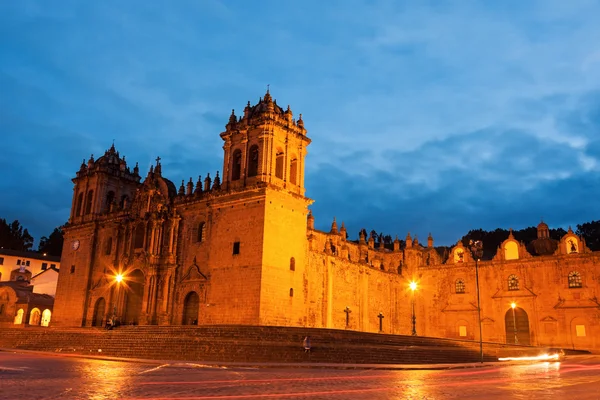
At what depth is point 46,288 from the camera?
6053 cm

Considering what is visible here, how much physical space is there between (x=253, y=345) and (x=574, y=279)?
34230 mm

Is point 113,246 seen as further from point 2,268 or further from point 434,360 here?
point 2,268

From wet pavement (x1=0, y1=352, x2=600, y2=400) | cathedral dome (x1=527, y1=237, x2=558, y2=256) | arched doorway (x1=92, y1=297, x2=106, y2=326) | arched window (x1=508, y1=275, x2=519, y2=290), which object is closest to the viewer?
wet pavement (x1=0, y1=352, x2=600, y2=400)

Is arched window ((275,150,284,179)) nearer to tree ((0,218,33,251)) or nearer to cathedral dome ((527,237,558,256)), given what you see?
cathedral dome ((527,237,558,256))

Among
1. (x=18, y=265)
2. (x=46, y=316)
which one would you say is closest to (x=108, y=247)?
(x=46, y=316)

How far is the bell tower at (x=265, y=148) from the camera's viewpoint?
3653 cm

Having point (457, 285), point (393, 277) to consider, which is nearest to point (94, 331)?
point (393, 277)

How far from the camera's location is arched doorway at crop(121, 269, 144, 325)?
139ft

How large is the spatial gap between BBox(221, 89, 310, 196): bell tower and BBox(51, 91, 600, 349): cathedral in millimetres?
101

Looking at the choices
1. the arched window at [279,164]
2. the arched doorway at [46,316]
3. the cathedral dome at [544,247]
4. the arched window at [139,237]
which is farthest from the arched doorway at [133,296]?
the cathedral dome at [544,247]

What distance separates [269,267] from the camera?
3391cm

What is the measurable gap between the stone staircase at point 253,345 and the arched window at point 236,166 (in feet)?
41.3

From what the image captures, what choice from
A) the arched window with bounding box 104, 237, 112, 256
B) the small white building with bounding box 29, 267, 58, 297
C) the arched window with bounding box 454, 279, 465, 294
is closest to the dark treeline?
the small white building with bounding box 29, 267, 58, 297

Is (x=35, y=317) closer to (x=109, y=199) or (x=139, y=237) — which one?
(x=109, y=199)
